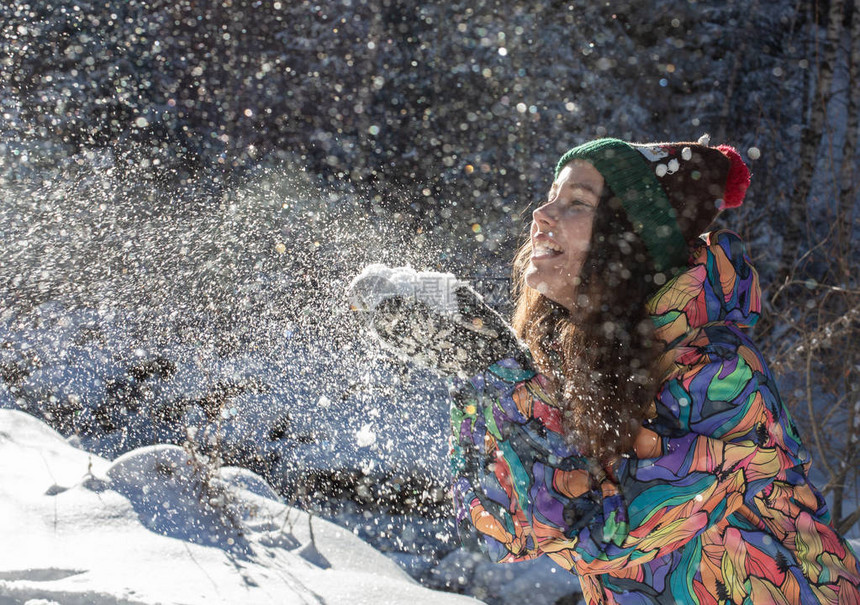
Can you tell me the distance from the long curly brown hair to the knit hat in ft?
0.11

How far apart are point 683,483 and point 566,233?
0.57m

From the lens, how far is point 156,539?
116 inches

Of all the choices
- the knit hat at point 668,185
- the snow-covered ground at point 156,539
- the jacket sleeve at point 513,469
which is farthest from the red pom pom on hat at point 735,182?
the snow-covered ground at point 156,539

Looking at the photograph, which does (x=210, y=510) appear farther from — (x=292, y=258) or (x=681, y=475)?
(x=292, y=258)

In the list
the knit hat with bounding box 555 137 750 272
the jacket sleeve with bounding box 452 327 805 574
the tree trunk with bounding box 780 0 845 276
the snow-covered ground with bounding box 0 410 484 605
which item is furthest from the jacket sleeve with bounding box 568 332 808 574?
the tree trunk with bounding box 780 0 845 276

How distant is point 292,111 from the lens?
32.0ft

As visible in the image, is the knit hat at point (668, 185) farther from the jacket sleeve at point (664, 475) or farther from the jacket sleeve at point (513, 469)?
the jacket sleeve at point (513, 469)

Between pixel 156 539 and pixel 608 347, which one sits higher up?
pixel 608 347

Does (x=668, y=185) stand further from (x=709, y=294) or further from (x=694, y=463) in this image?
(x=694, y=463)

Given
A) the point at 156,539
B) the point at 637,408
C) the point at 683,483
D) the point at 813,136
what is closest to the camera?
the point at 683,483

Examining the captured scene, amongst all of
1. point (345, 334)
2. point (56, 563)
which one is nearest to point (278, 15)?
point (345, 334)

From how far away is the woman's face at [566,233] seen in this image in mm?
1408

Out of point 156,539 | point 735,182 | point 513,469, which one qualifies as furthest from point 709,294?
point 156,539

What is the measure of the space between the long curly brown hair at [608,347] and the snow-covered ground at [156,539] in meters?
1.80
